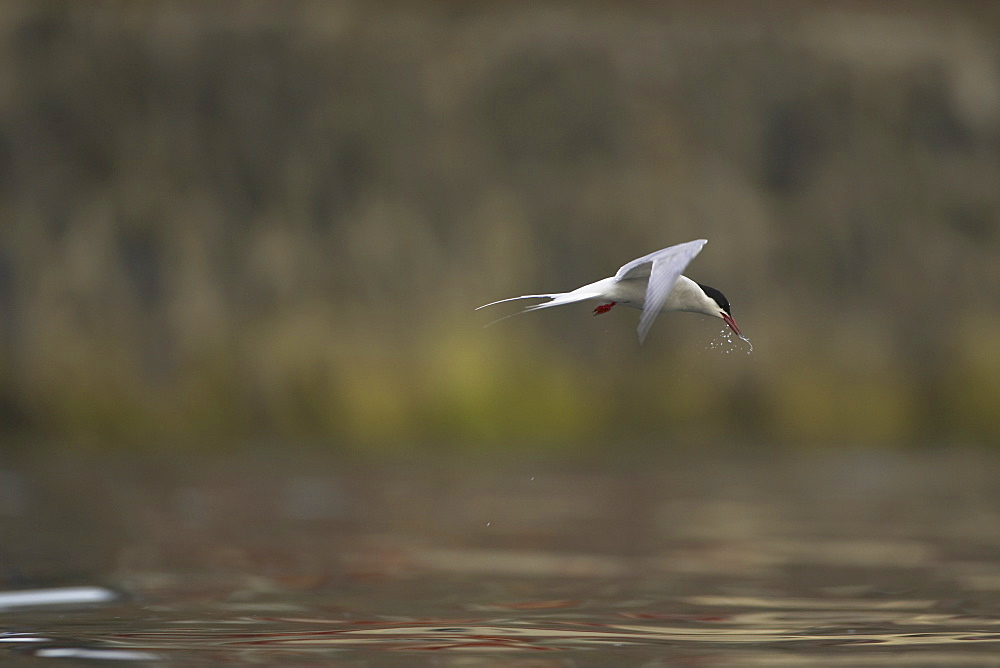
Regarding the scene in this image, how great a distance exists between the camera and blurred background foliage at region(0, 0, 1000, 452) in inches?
2159

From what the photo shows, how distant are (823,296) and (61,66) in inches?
1187

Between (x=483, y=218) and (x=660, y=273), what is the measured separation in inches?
1898

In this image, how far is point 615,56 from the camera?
59.9m

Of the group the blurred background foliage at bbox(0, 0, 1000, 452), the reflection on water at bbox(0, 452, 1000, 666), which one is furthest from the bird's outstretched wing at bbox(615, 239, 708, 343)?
the blurred background foliage at bbox(0, 0, 1000, 452)

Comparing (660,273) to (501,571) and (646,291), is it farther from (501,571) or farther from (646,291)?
(501,571)

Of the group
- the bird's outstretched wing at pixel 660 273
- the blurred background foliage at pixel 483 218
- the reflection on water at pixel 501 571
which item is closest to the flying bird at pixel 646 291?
the bird's outstretched wing at pixel 660 273

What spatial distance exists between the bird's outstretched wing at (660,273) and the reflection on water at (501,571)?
276 cm

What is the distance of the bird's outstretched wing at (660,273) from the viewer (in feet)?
28.8

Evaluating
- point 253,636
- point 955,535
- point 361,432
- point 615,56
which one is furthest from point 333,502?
point 615,56

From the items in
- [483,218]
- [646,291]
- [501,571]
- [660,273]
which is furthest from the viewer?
[483,218]

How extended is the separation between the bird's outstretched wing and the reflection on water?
2761 millimetres

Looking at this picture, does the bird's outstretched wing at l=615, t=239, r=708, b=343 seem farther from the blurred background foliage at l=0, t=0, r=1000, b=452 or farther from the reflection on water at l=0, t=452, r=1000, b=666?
the blurred background foliage at l=0, t=0, r=1000, b=452

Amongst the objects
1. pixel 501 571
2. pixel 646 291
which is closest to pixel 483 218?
pixel 501 571

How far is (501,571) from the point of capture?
18.0 metres
